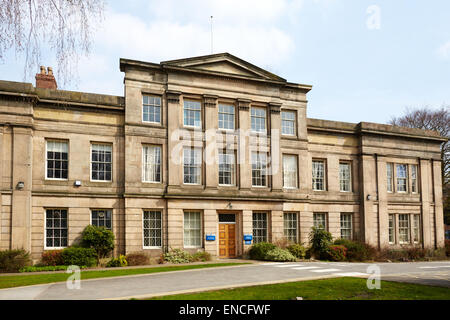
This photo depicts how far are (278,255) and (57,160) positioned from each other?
13.5 metres

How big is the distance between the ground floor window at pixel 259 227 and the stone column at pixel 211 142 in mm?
3577

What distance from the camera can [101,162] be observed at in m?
24.1

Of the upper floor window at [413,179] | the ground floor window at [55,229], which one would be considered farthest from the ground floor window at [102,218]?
the upper floor window at [413,179]

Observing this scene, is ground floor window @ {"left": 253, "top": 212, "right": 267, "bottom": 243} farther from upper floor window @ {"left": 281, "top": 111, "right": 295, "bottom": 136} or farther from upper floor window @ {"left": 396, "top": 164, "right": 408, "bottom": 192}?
upper floor window @ {"left": 396, "top": 164, "right": 408, "bottom": 192}

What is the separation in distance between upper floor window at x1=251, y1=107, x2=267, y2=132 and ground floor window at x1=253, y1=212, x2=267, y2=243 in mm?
5571

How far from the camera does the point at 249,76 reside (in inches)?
1078

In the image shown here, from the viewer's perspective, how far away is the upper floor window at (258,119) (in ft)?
90.8

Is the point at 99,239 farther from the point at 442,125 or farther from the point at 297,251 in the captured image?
the point at 442,125

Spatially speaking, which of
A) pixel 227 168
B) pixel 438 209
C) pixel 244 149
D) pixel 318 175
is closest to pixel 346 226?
pixel 318 175

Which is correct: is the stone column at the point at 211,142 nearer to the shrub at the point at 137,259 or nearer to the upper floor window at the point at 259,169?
the upper floor window at the point at 259,169

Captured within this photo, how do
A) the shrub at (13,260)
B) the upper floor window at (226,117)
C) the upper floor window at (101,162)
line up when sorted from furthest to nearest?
the upper floor window at (226,117), the upper floor window at (101,162), the shrub at (13,260)
